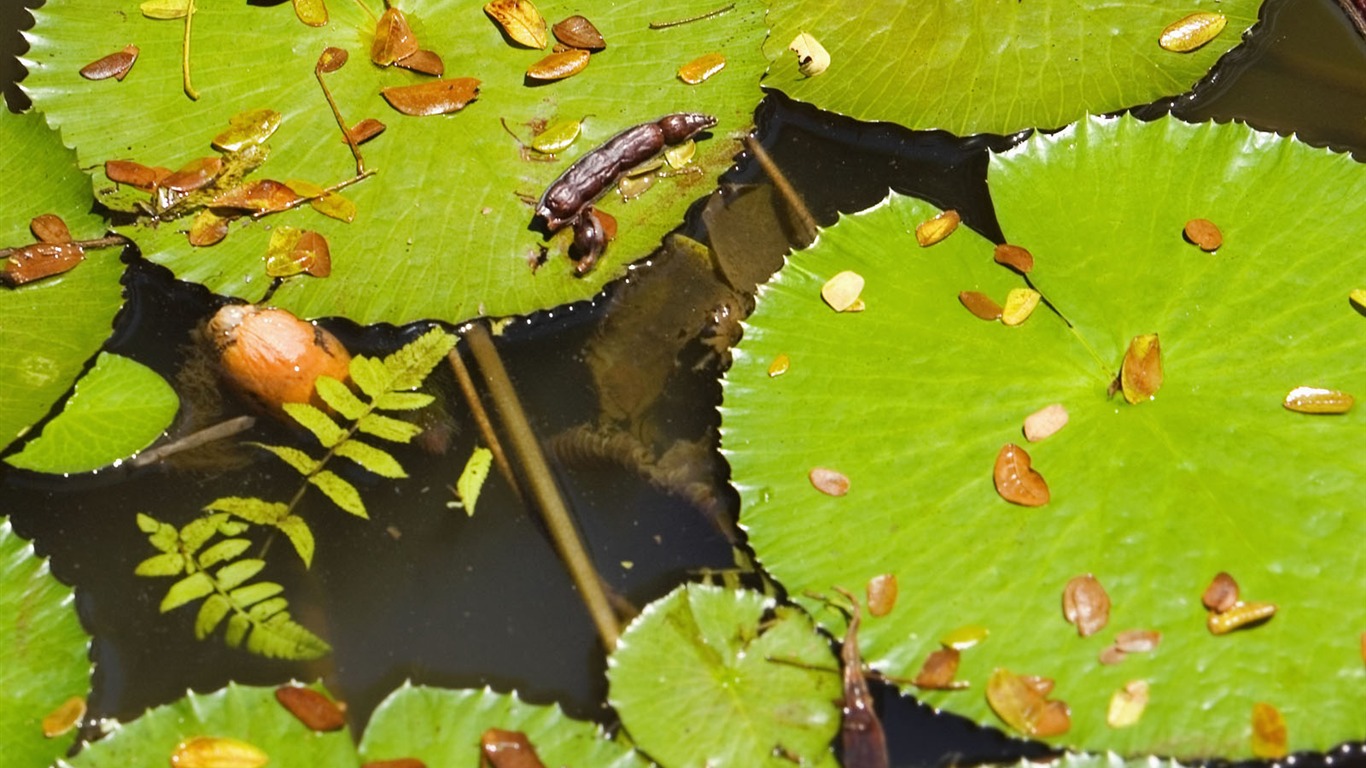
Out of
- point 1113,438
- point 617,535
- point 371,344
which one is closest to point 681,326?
point 617,535

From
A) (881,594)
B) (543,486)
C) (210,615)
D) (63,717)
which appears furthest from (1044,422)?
(63,717)

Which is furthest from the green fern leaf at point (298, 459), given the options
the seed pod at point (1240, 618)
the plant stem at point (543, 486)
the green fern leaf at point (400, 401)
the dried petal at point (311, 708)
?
the seed pod at point (1240, 618)

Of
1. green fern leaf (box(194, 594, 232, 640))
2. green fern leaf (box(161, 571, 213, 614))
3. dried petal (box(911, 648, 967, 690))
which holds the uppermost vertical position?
A: dried petal (box(911, 648, 967, 690))

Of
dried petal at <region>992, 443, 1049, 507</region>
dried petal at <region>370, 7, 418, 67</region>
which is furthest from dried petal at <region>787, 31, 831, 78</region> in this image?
dried petal at <region>992, 443, 1049, 507</region>

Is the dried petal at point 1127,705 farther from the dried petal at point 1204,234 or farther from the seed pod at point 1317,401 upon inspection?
the dried petal at point 1204,234

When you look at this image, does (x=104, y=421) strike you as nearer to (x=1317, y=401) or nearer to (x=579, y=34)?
(x=579, y=34)

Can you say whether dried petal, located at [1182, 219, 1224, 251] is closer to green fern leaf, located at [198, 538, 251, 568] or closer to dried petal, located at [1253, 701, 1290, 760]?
dried petal, located at [1253, 701, 1290, 760]
